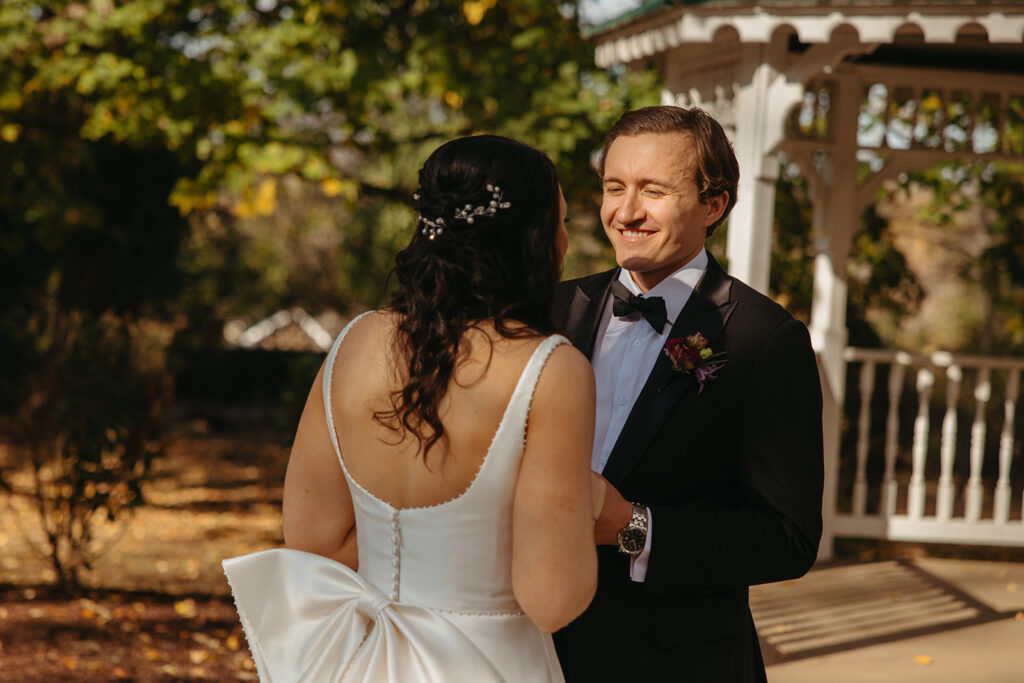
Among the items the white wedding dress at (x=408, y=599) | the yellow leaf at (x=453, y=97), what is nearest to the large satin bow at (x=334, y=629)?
the white wedding dress at (x=408, y=599)

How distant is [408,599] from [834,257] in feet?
19.5

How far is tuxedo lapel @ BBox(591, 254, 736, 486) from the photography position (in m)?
2.07

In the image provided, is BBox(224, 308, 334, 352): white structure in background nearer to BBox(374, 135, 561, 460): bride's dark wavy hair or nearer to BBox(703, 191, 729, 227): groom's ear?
BBox(703, 191, 729, 227): groom's ear

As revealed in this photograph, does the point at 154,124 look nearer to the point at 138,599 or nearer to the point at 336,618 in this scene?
the point at 138,599

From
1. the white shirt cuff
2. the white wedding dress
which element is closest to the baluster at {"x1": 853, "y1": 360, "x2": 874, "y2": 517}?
the white shirt cuff

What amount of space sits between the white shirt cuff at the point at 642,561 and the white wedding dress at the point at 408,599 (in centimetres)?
21

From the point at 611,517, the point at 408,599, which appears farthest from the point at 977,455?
the point at 408,599

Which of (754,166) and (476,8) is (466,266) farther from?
(476,8)

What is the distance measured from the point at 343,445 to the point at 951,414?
633 cm

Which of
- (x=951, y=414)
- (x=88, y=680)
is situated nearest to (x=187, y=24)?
(x=88, y=680)

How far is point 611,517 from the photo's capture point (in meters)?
1.86

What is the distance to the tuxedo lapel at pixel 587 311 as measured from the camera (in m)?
2.37

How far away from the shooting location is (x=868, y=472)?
29.1 feet

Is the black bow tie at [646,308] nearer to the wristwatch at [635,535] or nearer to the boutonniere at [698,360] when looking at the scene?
the boutonniere at [698,360]
